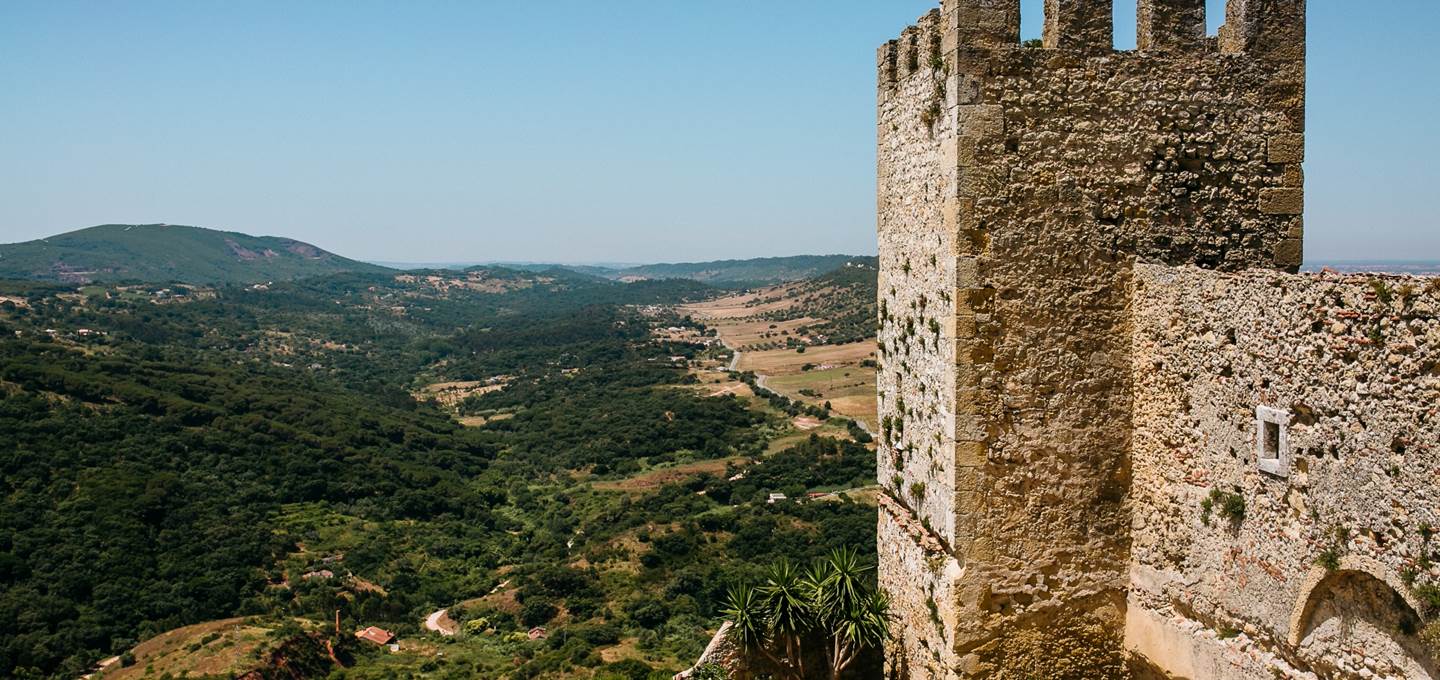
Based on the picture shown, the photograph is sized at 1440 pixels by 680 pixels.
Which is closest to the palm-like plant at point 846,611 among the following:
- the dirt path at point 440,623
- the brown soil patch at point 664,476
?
the dirt path at point 440,623

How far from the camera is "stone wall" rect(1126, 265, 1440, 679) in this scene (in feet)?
17.9

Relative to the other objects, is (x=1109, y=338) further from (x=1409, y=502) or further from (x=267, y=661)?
(x=267, y=661)

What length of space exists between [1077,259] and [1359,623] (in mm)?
3135

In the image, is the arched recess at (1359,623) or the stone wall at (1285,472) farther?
the arched recess at (1359,623)

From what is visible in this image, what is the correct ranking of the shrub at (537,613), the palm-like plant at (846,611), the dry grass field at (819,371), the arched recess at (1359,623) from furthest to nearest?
the dry grass field at (819,371)
the shrub at (537,613)
the palm-like plant at (846,611)
the arched recess at (1359,623)

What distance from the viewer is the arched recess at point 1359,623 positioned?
222 inches

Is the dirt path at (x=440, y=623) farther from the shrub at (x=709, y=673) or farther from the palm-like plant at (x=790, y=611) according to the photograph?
the palm-like plant at (x=790, y=611)

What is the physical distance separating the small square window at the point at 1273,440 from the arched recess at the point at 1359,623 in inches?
26.7

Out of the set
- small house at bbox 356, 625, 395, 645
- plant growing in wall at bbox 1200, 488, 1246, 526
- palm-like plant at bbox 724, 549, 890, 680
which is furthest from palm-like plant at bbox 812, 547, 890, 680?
small house at bbox 356, 625, 395, 645

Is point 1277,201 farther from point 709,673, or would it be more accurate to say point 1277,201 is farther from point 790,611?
point 709,673

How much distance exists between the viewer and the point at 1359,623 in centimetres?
599

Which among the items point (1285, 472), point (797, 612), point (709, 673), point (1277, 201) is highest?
Answer: point (1277, 201)

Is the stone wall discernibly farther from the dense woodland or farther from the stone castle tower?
the dense woodland

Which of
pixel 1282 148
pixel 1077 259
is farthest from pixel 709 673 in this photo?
pixel 1282 148
